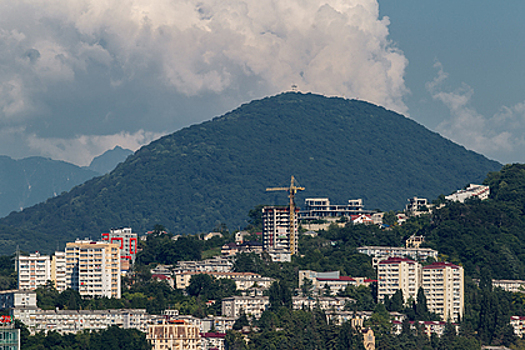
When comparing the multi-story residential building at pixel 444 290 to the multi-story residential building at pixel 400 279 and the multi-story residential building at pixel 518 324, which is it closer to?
the multi-story residential building at pixel 400 279

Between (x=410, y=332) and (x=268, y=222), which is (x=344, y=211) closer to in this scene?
(x=268, y=222)

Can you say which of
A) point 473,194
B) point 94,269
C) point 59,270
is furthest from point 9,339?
point 473,194

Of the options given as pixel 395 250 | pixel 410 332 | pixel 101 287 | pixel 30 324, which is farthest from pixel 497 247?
pixel 30 324

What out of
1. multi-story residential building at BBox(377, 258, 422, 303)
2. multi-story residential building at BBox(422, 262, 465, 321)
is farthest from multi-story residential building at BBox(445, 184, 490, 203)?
multi-story residential building at BBox(377, 258, 422, 303)

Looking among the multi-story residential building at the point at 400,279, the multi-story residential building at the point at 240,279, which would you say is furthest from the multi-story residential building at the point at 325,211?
the multi-story residential building at the point at 400,279

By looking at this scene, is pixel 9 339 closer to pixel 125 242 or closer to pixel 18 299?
pixel 18 299

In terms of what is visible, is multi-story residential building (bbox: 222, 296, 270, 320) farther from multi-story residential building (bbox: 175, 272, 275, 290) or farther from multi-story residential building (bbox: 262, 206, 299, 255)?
Result: multi-story residential building (bbox: 262, 206, 299, 255)
